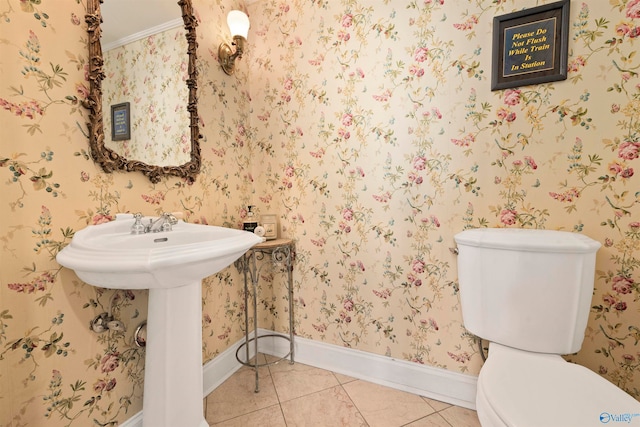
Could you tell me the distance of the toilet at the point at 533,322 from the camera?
2.30 ft

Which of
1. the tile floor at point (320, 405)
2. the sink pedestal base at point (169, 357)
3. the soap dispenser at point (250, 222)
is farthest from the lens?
the soap dispenser at point (250, 222)

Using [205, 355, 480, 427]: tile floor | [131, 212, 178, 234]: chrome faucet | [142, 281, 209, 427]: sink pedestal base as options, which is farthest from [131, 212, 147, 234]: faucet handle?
[205, 355, 480, 427]: tile floor

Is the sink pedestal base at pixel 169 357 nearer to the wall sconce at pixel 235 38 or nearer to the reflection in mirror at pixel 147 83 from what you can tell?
the reflection in mirror at pixel 147 83

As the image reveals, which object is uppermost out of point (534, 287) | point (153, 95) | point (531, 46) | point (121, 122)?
point (531, 46)

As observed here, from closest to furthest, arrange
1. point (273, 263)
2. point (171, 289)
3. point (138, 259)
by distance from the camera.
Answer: point (138, 259), point (171, 289), point (273, 263)

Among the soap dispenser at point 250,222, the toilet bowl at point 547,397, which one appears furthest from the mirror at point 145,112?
the toilet bowl at point 547,397

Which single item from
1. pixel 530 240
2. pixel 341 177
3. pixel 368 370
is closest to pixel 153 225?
pixel 341 177

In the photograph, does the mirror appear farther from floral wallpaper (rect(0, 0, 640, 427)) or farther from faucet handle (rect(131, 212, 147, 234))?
faucet handle (rect(131, 212, 147, 234))

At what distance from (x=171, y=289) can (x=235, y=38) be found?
127 cm

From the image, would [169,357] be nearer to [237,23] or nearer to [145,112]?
[145,112]

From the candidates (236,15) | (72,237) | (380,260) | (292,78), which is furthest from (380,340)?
(236,15)

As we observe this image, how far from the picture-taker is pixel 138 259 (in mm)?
694

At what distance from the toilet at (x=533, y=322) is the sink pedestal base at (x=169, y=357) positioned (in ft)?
3.07

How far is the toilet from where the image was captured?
0.70 metres
